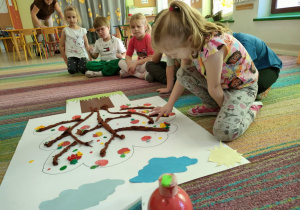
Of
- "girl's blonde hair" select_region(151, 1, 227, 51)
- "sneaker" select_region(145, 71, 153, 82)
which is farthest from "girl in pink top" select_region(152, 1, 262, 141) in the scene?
"sneaker" select_region(145, 71, 153, 82)

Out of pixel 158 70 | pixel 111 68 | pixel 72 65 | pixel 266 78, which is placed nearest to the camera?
pixel 266 78

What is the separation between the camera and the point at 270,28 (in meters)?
2.31

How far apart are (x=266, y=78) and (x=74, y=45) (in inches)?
67.6

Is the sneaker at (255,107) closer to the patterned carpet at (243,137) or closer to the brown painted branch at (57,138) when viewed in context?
the patterned carpet at (243,137)

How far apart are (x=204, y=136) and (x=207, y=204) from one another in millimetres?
293

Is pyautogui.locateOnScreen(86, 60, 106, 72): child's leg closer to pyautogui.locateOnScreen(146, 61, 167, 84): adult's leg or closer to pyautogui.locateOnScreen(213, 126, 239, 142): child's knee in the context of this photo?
pyautogui.locateOnScreen(146, 61, 167, 84): adult's leg

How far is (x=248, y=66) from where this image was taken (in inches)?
32.5

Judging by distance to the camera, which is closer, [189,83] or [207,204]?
[207,204]

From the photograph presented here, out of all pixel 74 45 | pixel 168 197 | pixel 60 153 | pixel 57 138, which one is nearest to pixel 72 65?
pixel 74 45

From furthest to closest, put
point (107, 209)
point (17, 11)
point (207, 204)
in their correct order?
point (17, 11) → point (207, 204) → point (107, 209)

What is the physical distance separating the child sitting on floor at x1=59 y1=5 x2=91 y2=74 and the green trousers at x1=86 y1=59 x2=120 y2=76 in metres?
0.18

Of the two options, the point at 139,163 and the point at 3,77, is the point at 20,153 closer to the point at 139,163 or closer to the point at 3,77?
the point at 139,163

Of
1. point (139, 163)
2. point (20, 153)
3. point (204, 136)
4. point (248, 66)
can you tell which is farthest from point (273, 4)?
point (20, 153)

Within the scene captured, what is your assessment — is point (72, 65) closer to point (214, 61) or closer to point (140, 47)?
point (140, 47)
